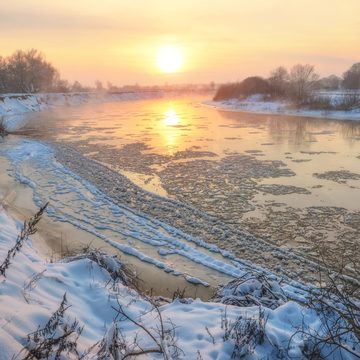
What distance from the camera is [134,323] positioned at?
13.3 ft

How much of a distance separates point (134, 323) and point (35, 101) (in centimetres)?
6020

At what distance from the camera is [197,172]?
13883 mm

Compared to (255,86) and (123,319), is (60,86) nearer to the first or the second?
(255,86)

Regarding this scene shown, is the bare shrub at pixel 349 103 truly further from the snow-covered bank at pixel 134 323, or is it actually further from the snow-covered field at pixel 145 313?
the snow-covered bank at pixel 134 323

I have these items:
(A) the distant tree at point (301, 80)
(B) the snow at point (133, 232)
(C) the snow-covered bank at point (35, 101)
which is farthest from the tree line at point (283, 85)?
(B) the snow at point (133, 232)

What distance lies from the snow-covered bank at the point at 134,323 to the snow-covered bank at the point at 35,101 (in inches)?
1126

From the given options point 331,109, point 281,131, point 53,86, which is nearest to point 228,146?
point 281,131

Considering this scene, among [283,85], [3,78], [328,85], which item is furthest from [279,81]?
[3,78]

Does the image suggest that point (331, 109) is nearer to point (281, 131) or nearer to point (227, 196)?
point (281, 131)

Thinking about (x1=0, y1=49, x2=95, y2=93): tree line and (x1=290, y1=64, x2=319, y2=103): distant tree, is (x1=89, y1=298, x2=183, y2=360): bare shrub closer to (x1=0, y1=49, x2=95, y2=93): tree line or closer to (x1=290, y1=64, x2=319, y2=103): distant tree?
(x1=290, y1=64, x2=319, y2=103): distant tree

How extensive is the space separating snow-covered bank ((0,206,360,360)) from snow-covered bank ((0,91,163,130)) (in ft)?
93.8

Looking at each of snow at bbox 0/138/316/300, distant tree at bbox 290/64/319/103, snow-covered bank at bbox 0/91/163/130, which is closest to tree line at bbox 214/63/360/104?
distant tree at bbox 290/64/319/103

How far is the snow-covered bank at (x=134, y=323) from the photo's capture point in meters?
3.40

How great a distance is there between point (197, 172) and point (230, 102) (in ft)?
166
